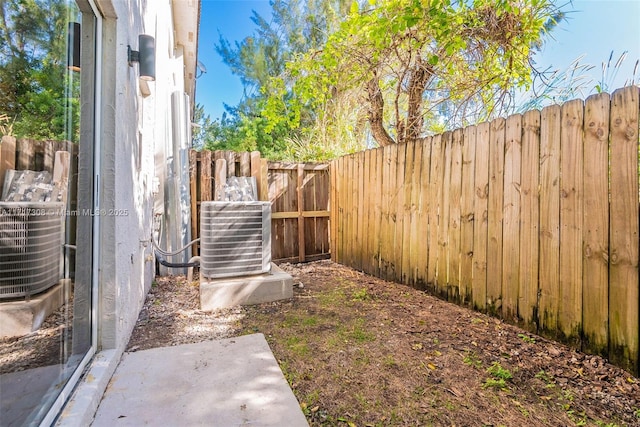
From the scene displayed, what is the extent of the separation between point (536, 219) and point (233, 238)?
104 inches

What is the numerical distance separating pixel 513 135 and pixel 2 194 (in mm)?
3125

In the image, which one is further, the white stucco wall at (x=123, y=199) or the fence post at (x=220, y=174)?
the fence post at (x=220, y=174)

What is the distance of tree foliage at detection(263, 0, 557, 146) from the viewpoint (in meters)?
3.48

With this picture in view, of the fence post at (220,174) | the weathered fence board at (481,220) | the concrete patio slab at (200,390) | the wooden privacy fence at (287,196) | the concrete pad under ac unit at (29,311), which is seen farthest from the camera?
the wooden privacy fence at (287,196)

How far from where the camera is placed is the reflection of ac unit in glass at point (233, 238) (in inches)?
122

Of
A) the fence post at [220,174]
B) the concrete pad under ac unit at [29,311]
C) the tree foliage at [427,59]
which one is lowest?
the concrete pad under ac unit at [29,311]

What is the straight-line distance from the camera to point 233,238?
3154 millimetres

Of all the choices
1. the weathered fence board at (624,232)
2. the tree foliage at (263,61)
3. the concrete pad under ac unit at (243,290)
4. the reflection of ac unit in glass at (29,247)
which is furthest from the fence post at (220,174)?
the tree foliage at (263,61)

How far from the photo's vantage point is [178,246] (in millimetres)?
4094

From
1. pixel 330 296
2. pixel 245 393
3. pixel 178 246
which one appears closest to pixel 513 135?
pixel 330 296

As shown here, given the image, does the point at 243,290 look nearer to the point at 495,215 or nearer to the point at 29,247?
the point at 29,247

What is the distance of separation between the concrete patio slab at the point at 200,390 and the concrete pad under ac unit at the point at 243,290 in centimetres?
80

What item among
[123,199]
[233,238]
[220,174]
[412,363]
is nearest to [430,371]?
[412,363]

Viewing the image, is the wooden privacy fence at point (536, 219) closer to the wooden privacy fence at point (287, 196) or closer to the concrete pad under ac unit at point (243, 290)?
the concrete pad under ac unit at point (243, 290)
